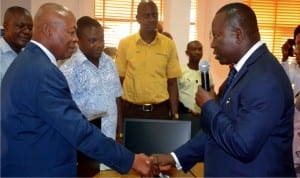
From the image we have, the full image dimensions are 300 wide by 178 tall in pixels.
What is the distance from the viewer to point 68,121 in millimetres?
1974

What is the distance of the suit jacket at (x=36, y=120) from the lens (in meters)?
1.91

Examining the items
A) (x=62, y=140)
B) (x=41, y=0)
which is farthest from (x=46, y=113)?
(x=41, y=0)

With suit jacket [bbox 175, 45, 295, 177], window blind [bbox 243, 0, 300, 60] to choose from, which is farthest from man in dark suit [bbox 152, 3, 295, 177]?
window blind [bbox 243, 0, 300, 60]

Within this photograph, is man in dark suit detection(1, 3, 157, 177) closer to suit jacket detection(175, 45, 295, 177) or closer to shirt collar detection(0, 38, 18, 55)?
suit jacket detection(175, 45, 295, 177)

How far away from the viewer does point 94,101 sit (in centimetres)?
300

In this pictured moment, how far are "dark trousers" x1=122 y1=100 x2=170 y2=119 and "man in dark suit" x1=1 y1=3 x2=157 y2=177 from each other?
6.66 ft

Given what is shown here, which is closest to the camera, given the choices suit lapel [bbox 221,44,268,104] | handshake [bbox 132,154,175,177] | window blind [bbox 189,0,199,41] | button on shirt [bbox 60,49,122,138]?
suit lapel [bbox 221,44,268,104]

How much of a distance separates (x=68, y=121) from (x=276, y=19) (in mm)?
5318

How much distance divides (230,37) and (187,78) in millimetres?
2909

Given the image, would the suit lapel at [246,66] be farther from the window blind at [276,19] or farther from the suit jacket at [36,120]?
the window blind at [276,19]

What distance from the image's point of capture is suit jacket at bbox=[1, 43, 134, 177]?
6.25ft

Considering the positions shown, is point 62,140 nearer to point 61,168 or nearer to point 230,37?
point 61,168

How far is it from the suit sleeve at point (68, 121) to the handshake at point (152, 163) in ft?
0.50

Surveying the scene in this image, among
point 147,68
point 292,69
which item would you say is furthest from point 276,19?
point 147,68
